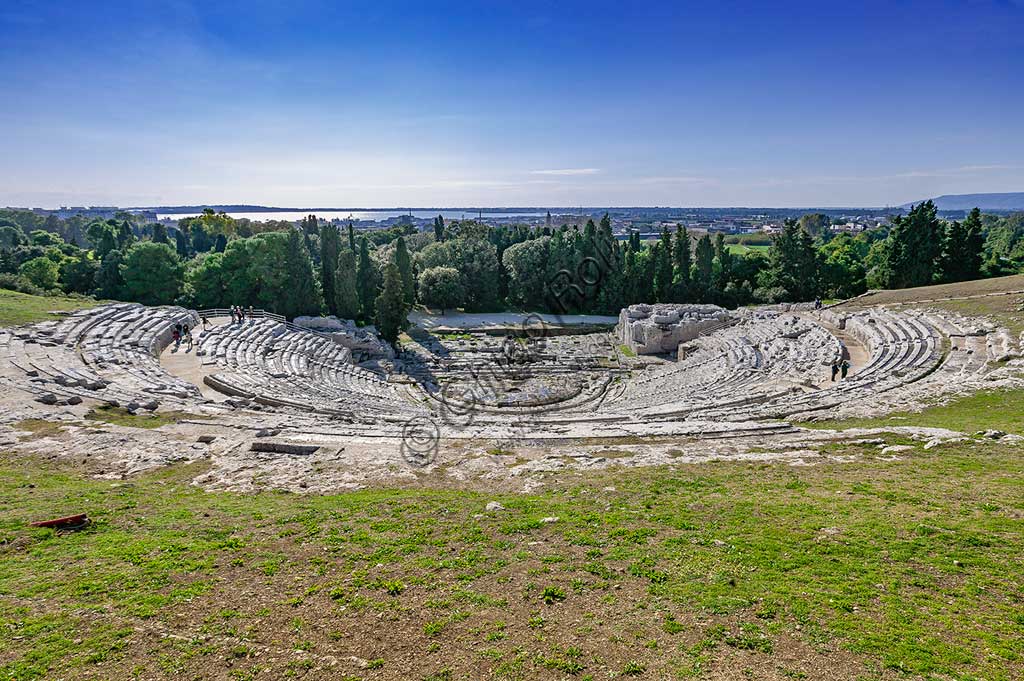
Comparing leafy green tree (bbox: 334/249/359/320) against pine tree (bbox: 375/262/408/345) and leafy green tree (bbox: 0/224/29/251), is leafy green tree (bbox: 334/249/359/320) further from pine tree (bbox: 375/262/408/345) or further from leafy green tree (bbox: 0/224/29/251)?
leafy green tree (bbox: 0/224/29/251)

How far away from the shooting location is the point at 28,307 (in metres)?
30.9

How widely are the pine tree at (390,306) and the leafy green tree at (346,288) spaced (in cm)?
615

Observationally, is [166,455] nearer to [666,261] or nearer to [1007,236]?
Result: [666,261]

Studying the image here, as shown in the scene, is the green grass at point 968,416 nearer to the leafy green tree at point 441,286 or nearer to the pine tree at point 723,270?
the pine tree at point 723,270

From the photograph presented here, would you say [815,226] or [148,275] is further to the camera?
[815,226]

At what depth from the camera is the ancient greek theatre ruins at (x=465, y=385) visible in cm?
1438

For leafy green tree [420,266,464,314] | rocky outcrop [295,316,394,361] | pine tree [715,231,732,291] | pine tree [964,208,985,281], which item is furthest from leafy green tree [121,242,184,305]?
pine tree [964,208,985,281]

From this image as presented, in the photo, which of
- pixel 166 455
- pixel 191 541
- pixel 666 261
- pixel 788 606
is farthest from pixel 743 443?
pixel 666 261

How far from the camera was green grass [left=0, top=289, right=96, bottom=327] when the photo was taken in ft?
90.7

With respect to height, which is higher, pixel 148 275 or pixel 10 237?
pixel 10 237

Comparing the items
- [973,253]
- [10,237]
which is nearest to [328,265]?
[973,253]

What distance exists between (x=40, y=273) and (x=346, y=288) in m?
27.0

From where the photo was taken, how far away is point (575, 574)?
327 inches

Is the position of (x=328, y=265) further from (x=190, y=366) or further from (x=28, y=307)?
(x=190, y=366)
